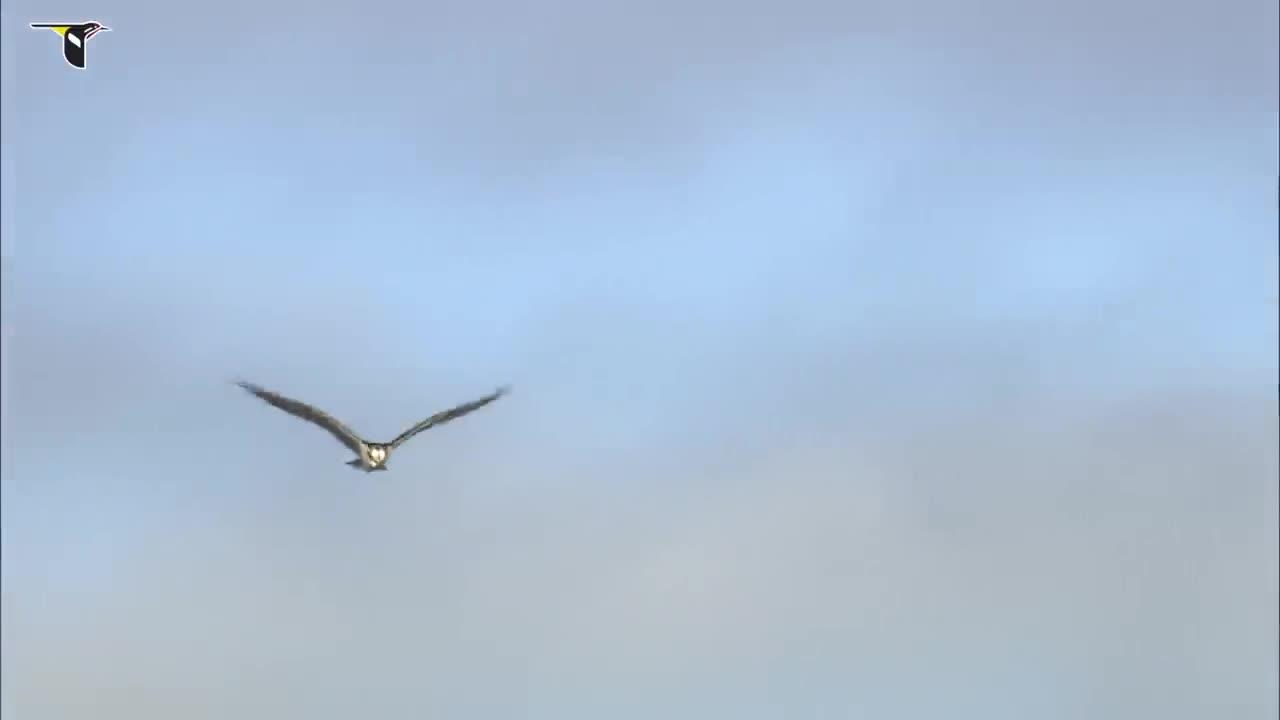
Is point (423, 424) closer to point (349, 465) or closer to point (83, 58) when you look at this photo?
point (349, 465)

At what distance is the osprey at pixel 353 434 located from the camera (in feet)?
273

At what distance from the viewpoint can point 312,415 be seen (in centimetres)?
8388

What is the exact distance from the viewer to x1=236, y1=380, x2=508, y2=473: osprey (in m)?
83.2

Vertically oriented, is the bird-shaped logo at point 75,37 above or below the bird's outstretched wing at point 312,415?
above

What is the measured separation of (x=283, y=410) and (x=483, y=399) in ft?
35.5

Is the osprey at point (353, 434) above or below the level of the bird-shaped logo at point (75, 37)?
below

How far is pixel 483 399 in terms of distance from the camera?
3415 inches

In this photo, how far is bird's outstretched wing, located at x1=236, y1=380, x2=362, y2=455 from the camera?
269 ft

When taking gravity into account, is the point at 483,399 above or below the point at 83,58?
below

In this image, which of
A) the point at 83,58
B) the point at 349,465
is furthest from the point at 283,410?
the point at 83,58

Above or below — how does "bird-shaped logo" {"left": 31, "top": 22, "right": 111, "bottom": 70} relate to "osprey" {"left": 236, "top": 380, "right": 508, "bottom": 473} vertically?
above

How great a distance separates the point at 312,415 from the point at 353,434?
2790mm

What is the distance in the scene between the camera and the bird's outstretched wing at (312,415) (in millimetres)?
81875

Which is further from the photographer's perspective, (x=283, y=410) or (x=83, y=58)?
(x=283, y=410)
